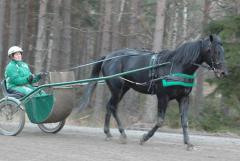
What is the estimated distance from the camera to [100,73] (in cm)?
1145

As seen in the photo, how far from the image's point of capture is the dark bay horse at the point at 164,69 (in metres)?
8.99

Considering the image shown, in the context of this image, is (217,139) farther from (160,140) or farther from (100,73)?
(100,73)

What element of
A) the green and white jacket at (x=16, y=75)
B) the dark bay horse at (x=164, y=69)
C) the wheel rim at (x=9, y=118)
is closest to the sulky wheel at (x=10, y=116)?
the wheel rim at (x=9, y=118)

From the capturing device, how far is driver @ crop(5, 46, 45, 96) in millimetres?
10688

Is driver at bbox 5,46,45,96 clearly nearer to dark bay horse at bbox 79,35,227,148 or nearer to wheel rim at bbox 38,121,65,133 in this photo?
wheel rim at bbox 38,121,65,133

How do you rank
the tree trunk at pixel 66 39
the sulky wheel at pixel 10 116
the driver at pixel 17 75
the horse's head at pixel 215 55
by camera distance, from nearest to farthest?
1. the horse's head at pixel 215 55
2. the sulky wheel at pixel 10 116
3. the driver at pixel 17 75
4. the tree trunk at pixel 66 39

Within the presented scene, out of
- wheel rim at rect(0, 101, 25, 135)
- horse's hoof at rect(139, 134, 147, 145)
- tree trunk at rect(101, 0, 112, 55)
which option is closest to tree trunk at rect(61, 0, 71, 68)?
tree trunk at rect(101, 0, 112, 55)

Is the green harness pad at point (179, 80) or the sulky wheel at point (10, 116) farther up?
the green harness pad at point (179, 80)

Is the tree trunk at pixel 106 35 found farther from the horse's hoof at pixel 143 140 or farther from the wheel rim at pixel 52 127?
the horse's hoof at pixel 143 140

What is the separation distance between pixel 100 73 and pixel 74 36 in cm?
1508

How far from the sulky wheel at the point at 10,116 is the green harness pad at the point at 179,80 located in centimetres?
322

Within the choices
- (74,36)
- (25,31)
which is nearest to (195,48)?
(25,31)

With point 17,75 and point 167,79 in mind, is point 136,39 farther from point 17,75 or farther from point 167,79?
point 167,79

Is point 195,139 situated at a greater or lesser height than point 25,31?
lesser
